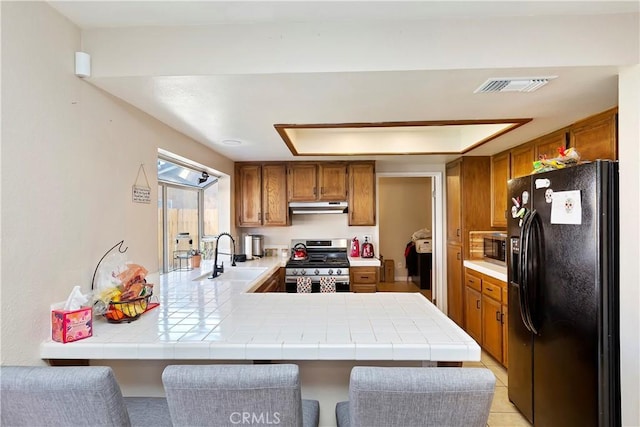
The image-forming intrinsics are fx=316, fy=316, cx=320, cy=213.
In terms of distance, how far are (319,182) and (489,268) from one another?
6.78ft

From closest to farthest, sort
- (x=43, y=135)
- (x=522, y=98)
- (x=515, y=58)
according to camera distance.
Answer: (x=43, y=135)
(x=515, y=58)
(x=522, y=98)

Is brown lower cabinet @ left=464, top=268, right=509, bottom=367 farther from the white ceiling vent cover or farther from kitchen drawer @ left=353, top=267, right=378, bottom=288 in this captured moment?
the white ceiling vent cover

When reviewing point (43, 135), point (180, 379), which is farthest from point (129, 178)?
point (180, 379)

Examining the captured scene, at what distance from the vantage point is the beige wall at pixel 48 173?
118 cm

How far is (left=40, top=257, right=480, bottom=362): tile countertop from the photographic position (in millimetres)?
1253

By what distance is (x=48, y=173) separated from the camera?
4.38ft

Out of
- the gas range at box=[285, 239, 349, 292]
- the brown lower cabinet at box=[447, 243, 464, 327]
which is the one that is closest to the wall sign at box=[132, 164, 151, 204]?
the gas range at box=[285, 239, 349, 292]

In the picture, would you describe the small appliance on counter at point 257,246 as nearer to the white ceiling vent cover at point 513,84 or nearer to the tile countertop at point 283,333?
the tile countertop at point 283,333

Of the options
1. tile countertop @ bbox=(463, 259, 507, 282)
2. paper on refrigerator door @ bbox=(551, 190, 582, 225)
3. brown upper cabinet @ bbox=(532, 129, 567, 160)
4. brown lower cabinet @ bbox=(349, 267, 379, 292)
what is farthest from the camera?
brown lower cabinet @ bbox=(349, 267, 379, 292)

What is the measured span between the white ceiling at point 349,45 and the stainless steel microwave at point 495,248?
1721 mm

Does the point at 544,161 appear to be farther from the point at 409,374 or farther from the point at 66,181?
the point at 66,181

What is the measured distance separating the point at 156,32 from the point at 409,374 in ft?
5.83

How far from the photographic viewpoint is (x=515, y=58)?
1.42m

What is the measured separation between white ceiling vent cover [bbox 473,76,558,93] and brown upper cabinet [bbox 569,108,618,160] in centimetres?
71
